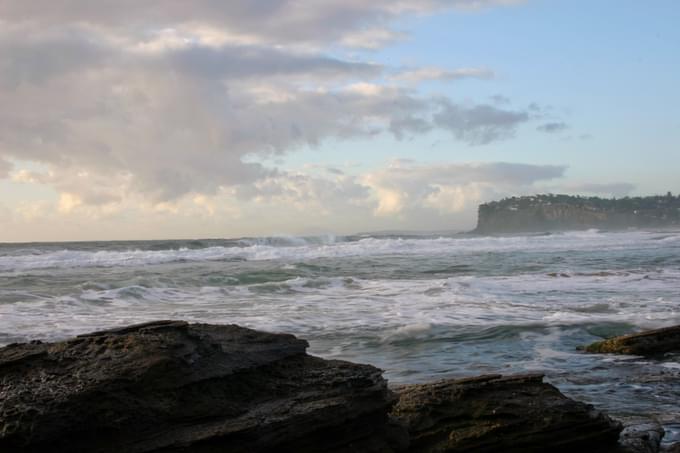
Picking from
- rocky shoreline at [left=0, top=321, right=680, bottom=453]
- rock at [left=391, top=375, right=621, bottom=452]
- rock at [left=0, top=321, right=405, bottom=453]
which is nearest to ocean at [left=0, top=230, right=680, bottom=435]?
rock at [left=391, top=375, right=621, bottom=452]

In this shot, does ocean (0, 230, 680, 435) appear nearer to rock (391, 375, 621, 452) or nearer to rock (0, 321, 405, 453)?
→ rock (391, 375, 621, 452)

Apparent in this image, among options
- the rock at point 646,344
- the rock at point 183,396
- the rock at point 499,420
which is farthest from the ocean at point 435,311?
the rock at point 183,396

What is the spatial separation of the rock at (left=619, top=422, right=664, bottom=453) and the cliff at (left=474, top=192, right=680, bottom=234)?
100372mm

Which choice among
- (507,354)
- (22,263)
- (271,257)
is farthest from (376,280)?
(22,263)

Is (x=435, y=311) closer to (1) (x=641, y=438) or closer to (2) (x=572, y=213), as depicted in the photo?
(1) (x=641, y=438)

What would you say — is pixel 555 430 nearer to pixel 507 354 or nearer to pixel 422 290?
pixel 507 354

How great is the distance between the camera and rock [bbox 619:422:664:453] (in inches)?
231

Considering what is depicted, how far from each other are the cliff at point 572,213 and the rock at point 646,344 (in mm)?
96080

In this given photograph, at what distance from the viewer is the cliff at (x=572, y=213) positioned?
104 meters

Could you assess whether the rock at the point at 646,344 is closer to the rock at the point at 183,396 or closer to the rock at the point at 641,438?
the rock at the point at 641,438

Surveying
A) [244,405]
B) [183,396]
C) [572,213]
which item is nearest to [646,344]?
[244,405]

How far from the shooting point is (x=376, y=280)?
24.5 m

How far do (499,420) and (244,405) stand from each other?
2.25 metres

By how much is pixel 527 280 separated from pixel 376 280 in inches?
196
